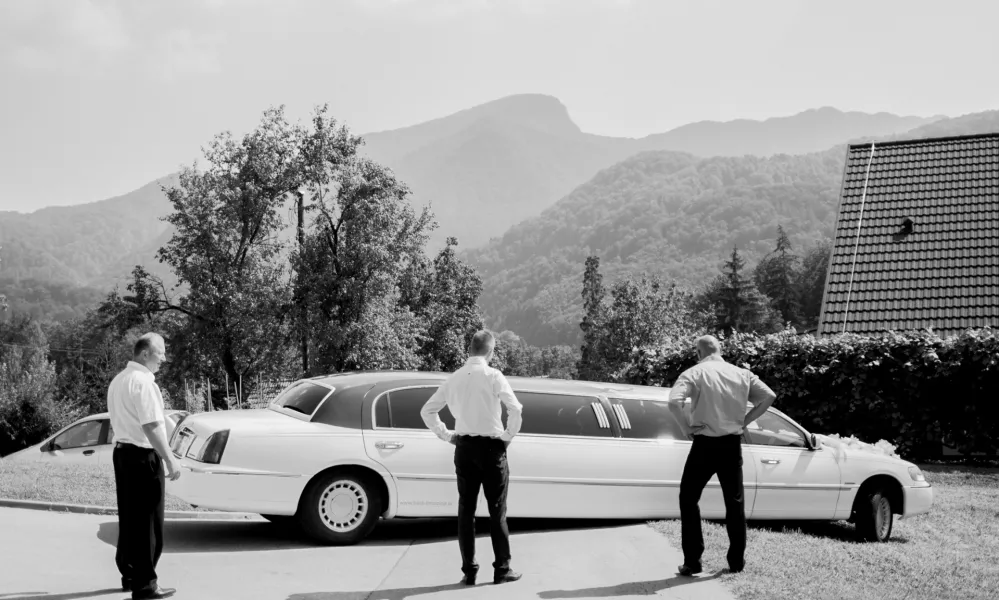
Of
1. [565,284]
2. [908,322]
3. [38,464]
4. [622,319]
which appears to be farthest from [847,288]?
[565,284]

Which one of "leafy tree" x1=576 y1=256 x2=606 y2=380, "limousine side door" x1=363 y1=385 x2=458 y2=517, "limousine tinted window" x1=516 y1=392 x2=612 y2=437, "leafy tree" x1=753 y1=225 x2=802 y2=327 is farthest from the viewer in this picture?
"leafy tree" x1=753 y1=225 x2=802 y2=327

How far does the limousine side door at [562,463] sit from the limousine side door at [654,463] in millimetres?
131

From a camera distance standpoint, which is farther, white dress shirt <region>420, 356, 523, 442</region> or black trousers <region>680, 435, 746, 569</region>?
black trousers <region>680, 435, 746, 569</region>

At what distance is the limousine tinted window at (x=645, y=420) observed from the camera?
938 centimetres

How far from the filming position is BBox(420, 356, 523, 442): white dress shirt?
6.79m

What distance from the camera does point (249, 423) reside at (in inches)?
330

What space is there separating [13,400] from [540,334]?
14957 centimetres

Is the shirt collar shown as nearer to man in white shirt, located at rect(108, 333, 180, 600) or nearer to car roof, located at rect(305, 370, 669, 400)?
man in white shirt, located at rect(108, 333, 180, 600)

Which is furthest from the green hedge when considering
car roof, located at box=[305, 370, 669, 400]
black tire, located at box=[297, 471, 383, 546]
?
black tire, located at box=[297, 471, 383, 546]

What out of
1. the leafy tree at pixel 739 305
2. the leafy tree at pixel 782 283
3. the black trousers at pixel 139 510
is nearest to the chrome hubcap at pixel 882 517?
the black trousers at pixel 139 510

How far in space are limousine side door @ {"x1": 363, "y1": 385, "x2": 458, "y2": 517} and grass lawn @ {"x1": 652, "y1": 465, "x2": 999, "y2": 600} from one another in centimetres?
213

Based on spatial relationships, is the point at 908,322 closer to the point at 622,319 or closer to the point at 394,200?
the point at 394,200

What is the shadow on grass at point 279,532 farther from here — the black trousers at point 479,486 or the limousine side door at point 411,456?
the black trousers at point 479,486

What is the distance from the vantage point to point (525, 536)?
8.83 meters
